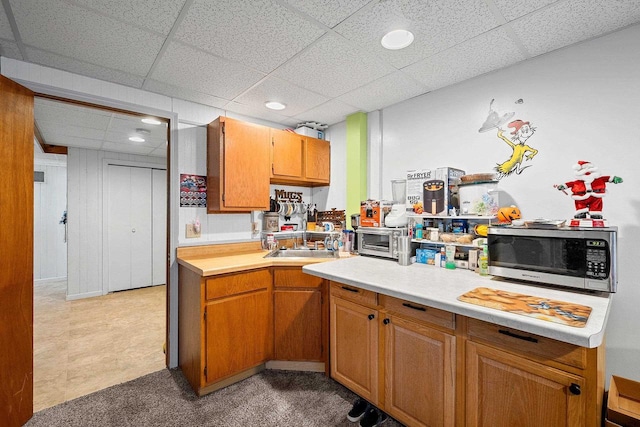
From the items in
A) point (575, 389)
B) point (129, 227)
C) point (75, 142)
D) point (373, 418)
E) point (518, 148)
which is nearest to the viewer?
point (575, 389)

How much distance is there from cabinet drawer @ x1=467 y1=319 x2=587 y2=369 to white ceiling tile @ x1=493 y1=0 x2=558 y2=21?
154 cm

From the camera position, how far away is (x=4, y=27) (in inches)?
61.6

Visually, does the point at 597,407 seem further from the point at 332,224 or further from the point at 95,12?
the point at 95,12

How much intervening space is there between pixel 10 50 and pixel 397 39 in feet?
7.88

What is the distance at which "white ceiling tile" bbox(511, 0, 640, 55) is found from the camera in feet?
4.66

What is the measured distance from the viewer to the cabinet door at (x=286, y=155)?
2861mm

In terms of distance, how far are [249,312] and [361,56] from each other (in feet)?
6.62

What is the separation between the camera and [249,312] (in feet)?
7.35

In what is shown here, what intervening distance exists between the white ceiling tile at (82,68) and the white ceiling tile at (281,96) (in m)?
0.82

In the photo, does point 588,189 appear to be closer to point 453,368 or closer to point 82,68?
point 453,368

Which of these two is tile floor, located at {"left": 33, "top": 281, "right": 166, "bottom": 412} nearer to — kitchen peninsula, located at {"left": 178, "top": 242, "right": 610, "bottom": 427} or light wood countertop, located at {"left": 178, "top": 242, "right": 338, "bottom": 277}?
kitchen peninsula, located at {"left": 178, "top": 242, "right": 610, "bottom": 427}

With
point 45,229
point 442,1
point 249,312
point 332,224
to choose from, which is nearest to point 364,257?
point 332,224

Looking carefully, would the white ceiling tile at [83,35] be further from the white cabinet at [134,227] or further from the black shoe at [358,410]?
the white cabinet at [134,227]

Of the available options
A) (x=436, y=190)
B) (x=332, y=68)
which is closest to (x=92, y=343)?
(x=332, y=68)
